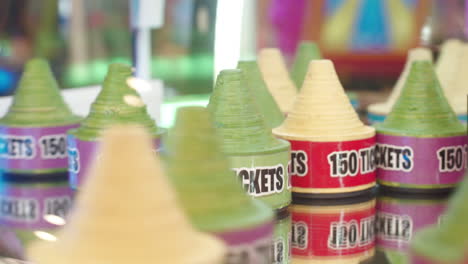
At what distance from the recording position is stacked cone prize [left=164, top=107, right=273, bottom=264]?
73 centimetres

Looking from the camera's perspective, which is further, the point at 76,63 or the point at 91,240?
the point at 76,63

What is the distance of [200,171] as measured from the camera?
2.41 feet

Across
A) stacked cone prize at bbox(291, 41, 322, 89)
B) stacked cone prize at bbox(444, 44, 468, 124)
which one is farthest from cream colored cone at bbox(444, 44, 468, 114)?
stacked cone prize at bbox(291, 41, 322, 89)

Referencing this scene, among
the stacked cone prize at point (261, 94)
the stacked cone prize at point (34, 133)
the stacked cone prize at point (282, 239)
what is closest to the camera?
the stacked cone prize at point (282, 239)

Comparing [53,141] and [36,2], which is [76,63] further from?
[53,141]

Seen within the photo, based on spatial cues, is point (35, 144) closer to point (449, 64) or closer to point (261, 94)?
point (261, 94)

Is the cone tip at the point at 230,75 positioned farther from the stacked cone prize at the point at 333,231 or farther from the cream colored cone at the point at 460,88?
the cream colored cone at the point at 460,88

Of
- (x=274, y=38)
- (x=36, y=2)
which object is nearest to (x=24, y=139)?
(x=36, y=2)

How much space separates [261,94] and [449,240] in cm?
75

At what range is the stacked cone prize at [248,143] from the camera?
1094 millimetres

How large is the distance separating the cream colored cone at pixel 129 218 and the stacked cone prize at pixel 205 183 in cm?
7

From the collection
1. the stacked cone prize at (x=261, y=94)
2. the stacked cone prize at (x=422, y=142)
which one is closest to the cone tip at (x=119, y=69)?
the stacked cone prize at (x=261, y=94)

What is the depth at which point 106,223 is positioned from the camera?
25.3 inches

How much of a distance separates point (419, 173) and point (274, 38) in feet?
5.87
